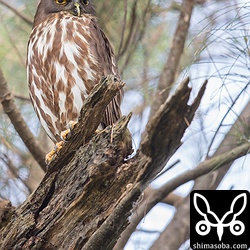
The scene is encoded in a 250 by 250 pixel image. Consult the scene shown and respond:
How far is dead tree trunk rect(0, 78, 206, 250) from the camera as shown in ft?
10.5

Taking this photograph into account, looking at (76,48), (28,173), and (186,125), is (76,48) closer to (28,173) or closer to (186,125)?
(28,173)

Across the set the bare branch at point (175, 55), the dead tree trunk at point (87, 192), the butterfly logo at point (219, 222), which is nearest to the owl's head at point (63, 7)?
the bare branch at point (175, 55)

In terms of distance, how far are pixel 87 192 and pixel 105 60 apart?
4.21 feet

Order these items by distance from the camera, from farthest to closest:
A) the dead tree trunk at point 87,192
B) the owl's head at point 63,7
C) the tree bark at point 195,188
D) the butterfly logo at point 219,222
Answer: the owl's head at point 63,7, the tree bark at point 195,188, the butterfly logo at point 219,222, the dead tree trunk at point 87,192

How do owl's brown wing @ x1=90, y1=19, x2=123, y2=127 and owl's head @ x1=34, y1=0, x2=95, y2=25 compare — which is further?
owl's head @ x1=34, y1=0, x2=95, y2=25

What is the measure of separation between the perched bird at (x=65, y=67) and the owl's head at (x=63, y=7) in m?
0.11

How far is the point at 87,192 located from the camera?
3510mm

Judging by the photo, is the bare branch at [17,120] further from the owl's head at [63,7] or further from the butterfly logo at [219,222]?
the butterfly logo at [219,222]

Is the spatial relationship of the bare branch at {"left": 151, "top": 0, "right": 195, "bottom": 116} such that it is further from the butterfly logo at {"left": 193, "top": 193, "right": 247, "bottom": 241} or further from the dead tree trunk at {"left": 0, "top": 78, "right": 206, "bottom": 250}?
the dead tree trunk at {"left": 0, "top": 78, "right": 206, "bottom": 250}

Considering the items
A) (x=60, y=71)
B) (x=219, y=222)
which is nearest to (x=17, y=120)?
(x=60, y=71)

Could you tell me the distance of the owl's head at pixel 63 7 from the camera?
4.87 metres

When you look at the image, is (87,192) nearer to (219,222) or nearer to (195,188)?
(219,222)

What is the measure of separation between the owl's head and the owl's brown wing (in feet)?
0.72

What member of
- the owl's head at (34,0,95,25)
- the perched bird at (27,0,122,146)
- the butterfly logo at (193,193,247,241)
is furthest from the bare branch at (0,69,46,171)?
the butterfly logo at (193,193,247,241)
